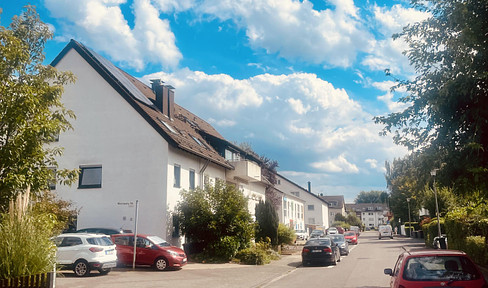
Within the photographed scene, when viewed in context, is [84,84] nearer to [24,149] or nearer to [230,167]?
[230,167]

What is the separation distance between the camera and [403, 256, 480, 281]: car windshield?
7.68 metres

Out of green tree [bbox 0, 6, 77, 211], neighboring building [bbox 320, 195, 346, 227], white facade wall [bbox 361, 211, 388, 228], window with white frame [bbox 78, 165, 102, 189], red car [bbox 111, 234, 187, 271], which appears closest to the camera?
green tree [bbox 0, 6, 77, 211]

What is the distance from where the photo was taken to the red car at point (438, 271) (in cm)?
755

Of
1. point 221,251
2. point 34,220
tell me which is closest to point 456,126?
point 34,220

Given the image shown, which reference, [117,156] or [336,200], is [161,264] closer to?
Result: [117,156]

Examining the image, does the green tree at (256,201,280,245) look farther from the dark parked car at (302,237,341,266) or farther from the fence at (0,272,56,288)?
the fence at (0,272,56,288)

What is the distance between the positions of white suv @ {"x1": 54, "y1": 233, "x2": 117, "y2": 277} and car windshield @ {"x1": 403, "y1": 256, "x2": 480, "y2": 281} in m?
12.0

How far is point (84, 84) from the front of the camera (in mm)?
25594

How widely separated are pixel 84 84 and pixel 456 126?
69.1 ft

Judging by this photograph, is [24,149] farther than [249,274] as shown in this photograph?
No

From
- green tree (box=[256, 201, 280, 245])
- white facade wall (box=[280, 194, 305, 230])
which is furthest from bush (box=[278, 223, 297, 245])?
white facade wall (box=[280, 194, 305, 230])

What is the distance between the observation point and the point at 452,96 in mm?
9688

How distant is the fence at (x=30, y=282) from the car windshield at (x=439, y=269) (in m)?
6.84

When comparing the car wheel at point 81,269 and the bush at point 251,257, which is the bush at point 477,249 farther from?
the car wheel at point 81,269
